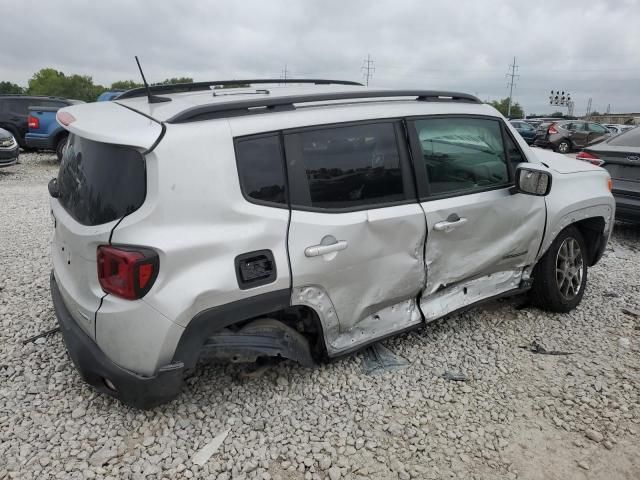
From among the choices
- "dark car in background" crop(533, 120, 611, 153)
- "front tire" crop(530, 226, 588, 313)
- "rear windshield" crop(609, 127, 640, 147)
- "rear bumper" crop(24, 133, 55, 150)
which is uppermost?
"rear windshield" crop(609, 127, 640, 147)

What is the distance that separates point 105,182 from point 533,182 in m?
2.68

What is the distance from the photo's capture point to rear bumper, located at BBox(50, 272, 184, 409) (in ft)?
7.54

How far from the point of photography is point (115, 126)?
2371mm

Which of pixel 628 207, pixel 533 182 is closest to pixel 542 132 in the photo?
pixel 628 207

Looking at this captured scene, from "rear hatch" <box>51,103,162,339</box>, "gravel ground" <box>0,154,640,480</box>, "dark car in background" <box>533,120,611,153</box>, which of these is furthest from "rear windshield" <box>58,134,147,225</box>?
"dark car in background" <box>533,120,611,153</box>

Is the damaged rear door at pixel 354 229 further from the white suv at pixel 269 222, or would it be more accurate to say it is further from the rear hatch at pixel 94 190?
the rear hatch at pixel 94 190

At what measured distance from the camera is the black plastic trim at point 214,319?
2295 millimetres

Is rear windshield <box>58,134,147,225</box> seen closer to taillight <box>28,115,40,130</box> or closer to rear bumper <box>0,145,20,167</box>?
rear bumper <box>0,145,20,167</box>

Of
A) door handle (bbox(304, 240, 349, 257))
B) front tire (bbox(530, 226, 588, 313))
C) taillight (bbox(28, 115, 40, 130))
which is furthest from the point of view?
taillight (bbox(28, 115, 40, 130))

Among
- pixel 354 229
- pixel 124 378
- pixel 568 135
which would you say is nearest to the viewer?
pixel 124 378

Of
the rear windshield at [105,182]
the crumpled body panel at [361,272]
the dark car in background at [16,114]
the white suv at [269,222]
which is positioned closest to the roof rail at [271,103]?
the white suv at [269,222]

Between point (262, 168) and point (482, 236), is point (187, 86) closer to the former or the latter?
point (262, 168)

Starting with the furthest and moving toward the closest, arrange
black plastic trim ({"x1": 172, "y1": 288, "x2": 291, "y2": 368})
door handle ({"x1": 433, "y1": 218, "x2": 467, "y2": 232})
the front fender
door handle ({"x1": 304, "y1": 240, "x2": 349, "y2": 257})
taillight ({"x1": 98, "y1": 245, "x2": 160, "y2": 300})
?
1. the front fender
2. door handle ({"x1": 433, "y1": 218, "x2": 467, "y2": 232})
3. door handle ({"x1": 304, "y1": 240, "x2": 349, "y2": 257})
4. black plastic trim ({"x1": 172, "y1": 288, "x2": 291, "y2": 368})
5. taillight ({"x1": 98, "y1": 245, "x2": 160, "y2": 300})

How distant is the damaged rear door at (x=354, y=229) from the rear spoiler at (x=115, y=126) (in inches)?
27.3
